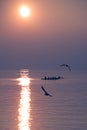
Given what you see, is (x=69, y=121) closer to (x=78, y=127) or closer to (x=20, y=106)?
(x=78, y=127)

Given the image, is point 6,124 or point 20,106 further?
point 20,106

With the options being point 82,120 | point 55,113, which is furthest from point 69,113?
point 82,120

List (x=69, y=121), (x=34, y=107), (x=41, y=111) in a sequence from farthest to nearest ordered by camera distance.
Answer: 1. (x=34, y=107)
2. (x=41, y=111)
3. (x=69, y=121)

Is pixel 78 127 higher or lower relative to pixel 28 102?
lower

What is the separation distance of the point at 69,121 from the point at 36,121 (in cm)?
352

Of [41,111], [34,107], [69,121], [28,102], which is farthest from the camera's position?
[28,102]

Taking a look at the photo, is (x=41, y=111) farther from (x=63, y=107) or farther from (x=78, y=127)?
(x=78, y=127)

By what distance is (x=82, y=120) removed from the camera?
172 ft

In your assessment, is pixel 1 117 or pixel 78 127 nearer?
pixel 78 127

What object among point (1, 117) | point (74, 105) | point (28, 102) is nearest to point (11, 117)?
point (1, 117)

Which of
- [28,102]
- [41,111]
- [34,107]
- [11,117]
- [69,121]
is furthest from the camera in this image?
[28,102]

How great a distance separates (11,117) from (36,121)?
3730 mm

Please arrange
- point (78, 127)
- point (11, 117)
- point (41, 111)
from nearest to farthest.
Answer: point (78, 127), point (11, 117), point (41, 111)

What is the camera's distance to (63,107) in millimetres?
64562
